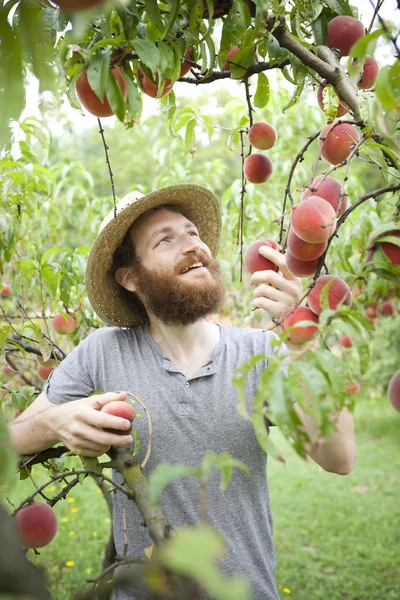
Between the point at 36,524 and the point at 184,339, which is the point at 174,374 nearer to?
the point at 184,339

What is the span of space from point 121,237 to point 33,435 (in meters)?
0.77

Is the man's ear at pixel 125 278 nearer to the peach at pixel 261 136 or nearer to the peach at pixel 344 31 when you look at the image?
the peach at pixel 261 136

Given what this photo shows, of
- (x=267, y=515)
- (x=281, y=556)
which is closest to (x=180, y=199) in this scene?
(x=267, y=515)

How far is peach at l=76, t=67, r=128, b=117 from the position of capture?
3.35 ft

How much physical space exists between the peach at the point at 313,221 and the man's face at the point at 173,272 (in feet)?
2.37

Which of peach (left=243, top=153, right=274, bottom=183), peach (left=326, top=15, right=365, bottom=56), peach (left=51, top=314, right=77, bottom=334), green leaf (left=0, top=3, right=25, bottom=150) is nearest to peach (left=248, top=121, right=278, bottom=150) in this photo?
peach (left=243, top=153, right=274, bottom=183)

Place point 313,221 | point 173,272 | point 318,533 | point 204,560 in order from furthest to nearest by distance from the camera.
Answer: point 318,533
point 173,272
point 313,221
point 204,560

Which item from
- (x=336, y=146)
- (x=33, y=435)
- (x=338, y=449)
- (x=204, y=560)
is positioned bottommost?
(x=338, y=449)

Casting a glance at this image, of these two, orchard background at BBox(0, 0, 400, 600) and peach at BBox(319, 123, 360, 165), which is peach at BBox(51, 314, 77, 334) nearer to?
orchard background at BBox(0, 0, 400, 600)

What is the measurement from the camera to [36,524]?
150cm

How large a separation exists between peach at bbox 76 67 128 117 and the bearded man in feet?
1.49

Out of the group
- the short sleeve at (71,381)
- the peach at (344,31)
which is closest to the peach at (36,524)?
the short sleeve at (71,381)

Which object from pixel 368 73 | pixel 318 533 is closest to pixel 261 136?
pixel 368 73

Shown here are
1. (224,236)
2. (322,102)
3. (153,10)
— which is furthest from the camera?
(224,236)
